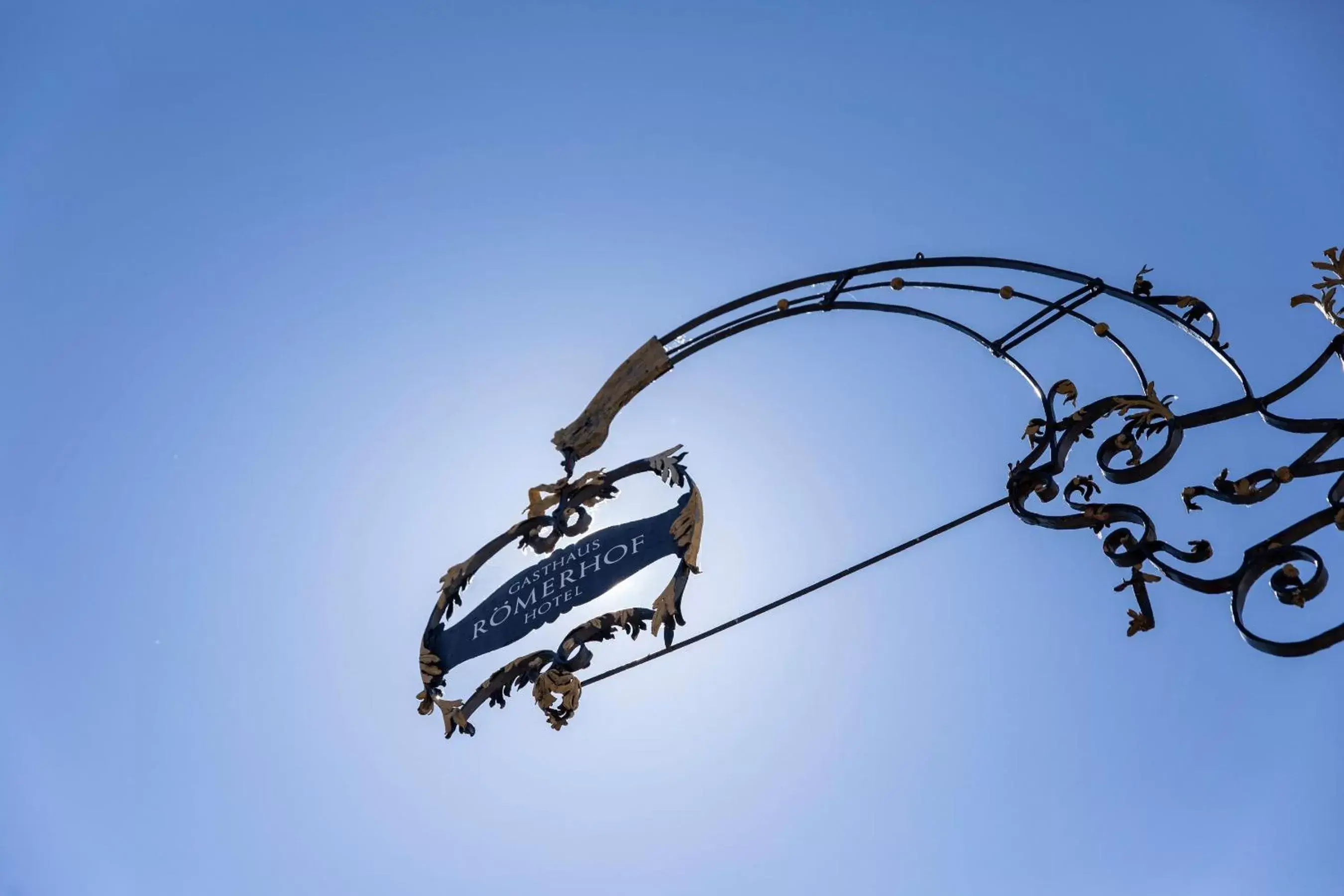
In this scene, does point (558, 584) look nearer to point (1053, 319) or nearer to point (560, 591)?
point (560, 591)

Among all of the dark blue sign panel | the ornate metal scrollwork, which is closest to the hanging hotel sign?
the dark blue sign panel

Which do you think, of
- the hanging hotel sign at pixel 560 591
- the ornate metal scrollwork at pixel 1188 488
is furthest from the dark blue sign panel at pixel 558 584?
the ornate metal scrollwork at pixel 1188 488

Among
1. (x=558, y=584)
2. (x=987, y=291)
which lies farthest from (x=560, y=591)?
(x=987, y=291)

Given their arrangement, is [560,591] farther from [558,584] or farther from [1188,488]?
[1188,488]

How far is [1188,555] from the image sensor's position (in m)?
4.17

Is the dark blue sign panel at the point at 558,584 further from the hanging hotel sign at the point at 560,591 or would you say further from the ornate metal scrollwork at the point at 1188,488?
the ornate metal scrollwork at the point at 1188,488

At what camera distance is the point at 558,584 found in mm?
5266

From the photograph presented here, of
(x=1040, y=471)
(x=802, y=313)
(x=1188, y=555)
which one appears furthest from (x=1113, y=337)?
(x=802, y=313)

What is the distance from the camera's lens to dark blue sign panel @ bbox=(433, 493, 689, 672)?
5.12 metres

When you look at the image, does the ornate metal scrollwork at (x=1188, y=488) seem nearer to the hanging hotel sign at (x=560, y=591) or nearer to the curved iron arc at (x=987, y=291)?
the curved iron arc at (x=987, y=291)

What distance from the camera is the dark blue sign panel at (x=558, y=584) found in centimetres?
512

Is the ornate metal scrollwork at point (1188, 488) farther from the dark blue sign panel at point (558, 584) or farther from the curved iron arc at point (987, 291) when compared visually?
the dark blue sign panel at point (558, 584)

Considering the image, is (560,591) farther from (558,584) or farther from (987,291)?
(987,291)

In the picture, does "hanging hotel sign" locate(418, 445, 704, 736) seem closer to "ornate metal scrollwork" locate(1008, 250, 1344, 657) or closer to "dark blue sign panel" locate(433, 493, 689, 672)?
"dark blue sign panel" locate(433, 493, 689, 672)
